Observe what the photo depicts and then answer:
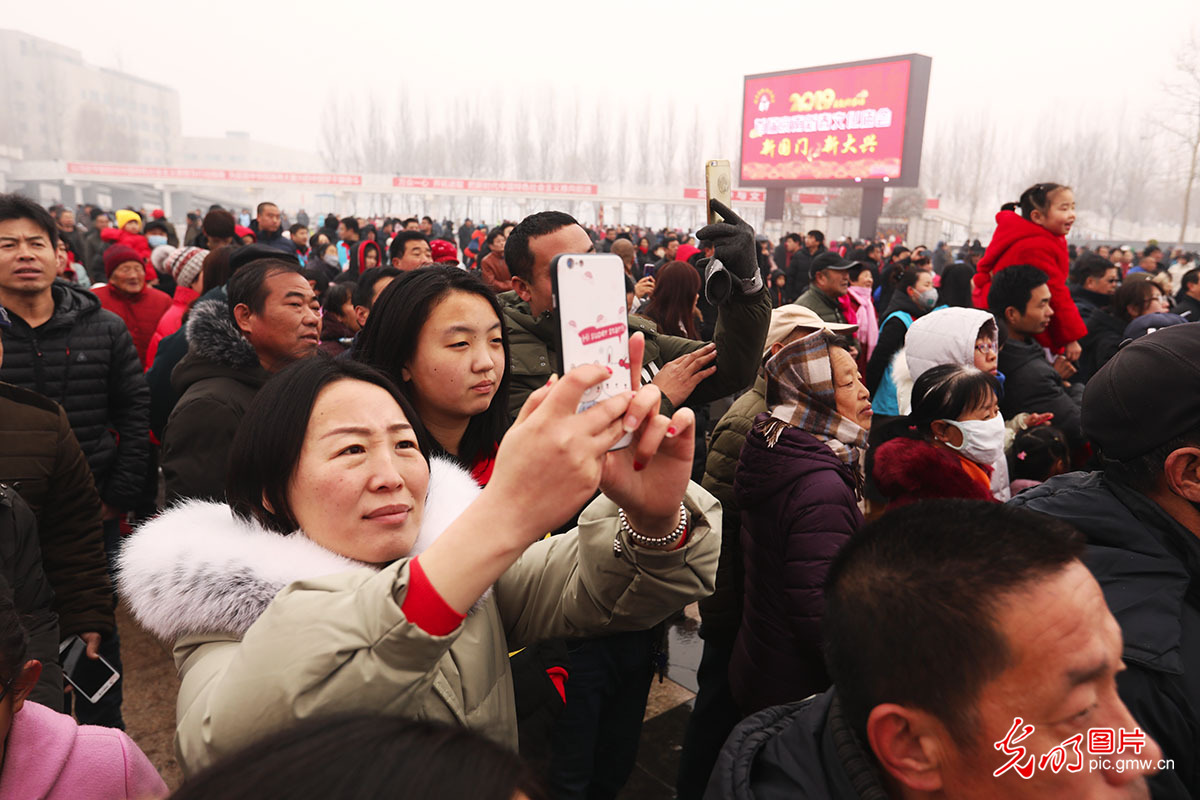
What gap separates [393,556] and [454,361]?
85cm

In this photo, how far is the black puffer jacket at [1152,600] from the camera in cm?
129

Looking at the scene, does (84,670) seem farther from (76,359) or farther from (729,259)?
(729,259)

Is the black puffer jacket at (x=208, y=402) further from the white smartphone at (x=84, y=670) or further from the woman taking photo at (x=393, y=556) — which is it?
the woman taking photo at (x=393, y=556)

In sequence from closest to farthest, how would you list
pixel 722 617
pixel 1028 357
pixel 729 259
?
pixel 729 259
pixel 722 617
pixel 1028 357

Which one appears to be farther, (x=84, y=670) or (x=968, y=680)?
(x=84, y=670)

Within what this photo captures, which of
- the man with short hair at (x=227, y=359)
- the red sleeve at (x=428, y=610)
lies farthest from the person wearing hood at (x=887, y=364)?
the red sleeve at (x=428, y=610)

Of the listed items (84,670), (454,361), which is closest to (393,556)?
(454,361)

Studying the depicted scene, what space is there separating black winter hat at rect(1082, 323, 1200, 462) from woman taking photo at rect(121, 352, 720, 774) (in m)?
0.95

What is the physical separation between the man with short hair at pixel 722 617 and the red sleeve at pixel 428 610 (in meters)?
1.85

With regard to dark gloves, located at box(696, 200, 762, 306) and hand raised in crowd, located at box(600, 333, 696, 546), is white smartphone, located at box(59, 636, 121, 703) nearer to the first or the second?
hand raised in crowd, located at box(600, 333, 696, 546)

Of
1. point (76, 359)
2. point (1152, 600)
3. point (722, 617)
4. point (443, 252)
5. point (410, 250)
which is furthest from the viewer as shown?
point (443, 252)

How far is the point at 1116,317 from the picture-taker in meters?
5.70

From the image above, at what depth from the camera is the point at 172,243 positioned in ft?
33.9

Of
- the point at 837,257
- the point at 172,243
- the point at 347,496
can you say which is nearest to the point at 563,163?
the point at 172,243
